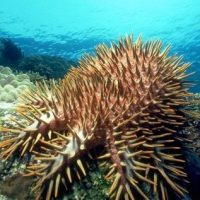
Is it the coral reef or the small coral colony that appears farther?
the coral reef

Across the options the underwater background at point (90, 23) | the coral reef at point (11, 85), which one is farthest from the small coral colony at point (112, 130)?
the underwater background at point (90, 23)

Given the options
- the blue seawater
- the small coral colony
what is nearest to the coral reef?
the small coral colony

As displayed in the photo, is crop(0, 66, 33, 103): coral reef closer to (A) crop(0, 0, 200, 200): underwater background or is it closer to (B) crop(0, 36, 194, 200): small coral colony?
(B) crop(0, 36, 194, 200): small coral colony

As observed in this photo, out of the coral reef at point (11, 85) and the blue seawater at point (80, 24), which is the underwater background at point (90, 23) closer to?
the blue seawater at point (80, 24)

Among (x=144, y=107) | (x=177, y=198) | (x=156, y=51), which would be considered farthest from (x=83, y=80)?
(x=177, y=198)

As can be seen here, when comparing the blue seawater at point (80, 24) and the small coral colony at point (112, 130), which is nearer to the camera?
the small coral colony at point (112, 130)

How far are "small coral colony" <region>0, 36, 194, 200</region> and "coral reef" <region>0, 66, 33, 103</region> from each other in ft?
6.84

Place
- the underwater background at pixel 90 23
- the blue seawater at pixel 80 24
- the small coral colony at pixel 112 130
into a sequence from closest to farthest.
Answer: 1. the small coral colony at pixel 112 130
2. the underwater background at pixel 90 23
3. the blue seawater at pixel 80 24

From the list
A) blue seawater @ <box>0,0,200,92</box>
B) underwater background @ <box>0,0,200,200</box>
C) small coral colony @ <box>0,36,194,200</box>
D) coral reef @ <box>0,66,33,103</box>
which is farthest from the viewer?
blue seawater @ <box>0,0,200,92</box>

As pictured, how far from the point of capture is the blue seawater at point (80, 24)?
38.1 meters

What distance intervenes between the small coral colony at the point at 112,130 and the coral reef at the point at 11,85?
2086 millimetres

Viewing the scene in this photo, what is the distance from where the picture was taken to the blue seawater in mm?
38125

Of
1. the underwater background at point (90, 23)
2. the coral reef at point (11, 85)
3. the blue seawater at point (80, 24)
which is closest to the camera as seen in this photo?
the coral reef at point (11, 85)

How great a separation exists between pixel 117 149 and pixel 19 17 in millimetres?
38426
